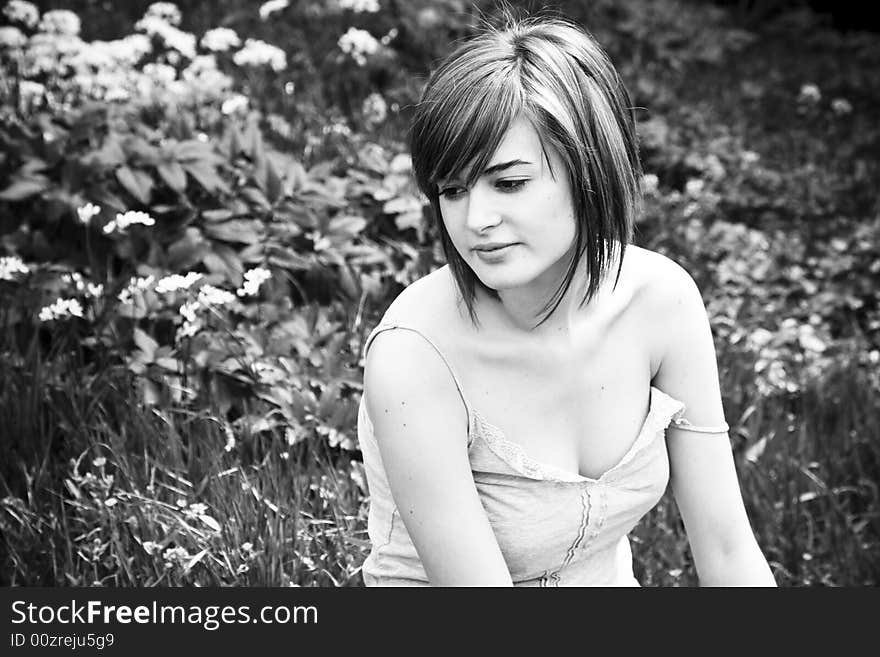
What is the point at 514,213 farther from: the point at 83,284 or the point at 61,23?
the point at 61,23

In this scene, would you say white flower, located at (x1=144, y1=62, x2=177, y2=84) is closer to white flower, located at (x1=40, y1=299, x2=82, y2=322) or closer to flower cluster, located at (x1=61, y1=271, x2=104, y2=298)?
flower cluster, located at (x1=61, y1=271, x2=104, y2=298)

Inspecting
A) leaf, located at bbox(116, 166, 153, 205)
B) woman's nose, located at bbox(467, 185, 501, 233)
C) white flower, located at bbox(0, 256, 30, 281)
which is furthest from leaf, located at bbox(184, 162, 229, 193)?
woman's nose, located at bbox(467, 185, 501, 233)

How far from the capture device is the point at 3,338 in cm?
295

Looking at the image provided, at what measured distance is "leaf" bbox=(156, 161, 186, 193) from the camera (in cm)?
316

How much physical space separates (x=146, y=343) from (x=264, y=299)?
0.43 meters

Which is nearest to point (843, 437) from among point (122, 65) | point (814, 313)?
point (814, 313)

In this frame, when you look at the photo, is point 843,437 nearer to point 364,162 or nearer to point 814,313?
point 814,313

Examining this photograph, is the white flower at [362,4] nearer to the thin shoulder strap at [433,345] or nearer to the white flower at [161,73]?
the white flower at [161,73]

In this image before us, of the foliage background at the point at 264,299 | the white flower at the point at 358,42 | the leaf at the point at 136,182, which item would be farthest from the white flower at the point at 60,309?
the white flower at the point at 358,42

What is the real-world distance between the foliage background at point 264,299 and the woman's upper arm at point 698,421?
0.73 m

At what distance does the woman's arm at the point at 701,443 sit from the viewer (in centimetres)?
200

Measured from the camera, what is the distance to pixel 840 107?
217 inches

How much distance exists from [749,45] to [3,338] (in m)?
5.17

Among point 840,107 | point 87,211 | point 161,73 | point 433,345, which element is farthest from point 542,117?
point 840,107
